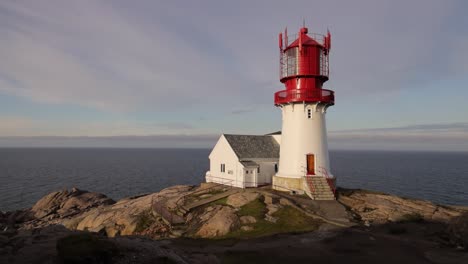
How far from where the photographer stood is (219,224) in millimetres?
22812

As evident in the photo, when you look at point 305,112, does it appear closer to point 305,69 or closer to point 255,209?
point 305,69

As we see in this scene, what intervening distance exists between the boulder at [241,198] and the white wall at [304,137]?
5.36 m

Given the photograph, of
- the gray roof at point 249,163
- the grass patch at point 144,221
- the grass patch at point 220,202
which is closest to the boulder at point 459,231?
the grass patch at point 220,202

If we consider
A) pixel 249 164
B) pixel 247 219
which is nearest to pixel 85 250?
pixel 247 219

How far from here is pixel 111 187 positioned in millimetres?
76062

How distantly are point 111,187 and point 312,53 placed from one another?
63738 mm

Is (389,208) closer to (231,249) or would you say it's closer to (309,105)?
(309,105)

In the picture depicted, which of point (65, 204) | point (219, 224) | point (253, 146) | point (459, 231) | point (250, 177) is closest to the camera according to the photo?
point (459, 231)

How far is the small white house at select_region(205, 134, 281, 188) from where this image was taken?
116 ft

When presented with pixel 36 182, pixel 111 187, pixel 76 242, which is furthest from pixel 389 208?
pixel 36 182

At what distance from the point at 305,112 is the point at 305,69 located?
4.28 metres

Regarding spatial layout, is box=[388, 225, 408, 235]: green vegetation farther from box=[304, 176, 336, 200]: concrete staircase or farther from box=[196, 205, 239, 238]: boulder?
box=[196, 205, 239, 238]: boulder

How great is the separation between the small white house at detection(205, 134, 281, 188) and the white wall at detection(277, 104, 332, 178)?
519cm

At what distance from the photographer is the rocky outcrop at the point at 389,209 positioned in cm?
2522
